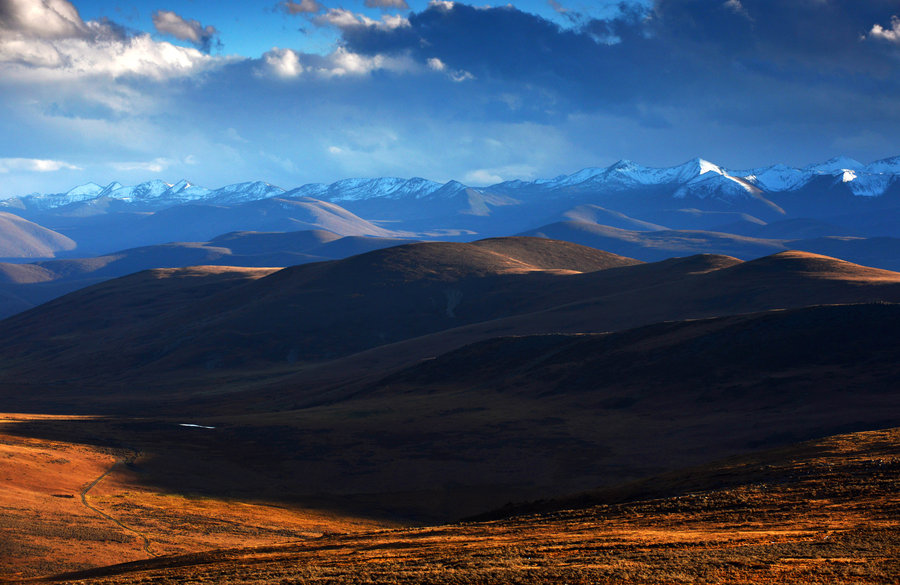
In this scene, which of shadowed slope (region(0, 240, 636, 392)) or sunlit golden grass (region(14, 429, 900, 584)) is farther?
shadowed slope (region(0, 240, 636, 392))

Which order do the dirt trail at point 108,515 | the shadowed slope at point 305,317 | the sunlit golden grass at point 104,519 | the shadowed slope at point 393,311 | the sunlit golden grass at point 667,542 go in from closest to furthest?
the sunlit golden grass at point 667,542, the sunlit golden grass at point 104,519, the dirt trail at point 108,515, the shadowed slope at point 393,311, the shadowed slope at point 305,317

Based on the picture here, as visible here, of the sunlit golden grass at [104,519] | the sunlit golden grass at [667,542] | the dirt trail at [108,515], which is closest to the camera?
the sunlit golden grass at [667,542]

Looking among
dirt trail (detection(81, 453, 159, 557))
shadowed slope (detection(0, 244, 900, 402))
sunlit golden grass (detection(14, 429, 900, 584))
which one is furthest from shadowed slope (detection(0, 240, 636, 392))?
sunlit golden grass (detection(14, 429, 900, 584))

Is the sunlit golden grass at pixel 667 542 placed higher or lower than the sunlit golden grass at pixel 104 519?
higher

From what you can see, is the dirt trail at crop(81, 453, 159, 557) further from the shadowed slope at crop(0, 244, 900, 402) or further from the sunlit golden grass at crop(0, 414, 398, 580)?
the shadowed slope at crop(0, 244, 900, 402)

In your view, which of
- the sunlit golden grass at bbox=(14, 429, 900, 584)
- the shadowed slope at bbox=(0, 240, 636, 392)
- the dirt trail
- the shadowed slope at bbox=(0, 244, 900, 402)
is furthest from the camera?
the shadowed slope at bbox=(0, 240, 636, 392)

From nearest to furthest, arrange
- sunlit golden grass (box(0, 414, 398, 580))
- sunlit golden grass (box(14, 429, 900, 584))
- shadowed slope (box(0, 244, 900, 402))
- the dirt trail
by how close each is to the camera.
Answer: sunlit golden grass (box(14, 429, 900, 584)) → sunlit golden grass (box(0, 414, 398, 580)) → the dirt trail → shadowed slope (box(0, 244, 900, 402))

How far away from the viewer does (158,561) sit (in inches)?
1330

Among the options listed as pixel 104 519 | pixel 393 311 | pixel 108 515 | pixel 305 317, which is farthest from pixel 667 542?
pixel 393 311

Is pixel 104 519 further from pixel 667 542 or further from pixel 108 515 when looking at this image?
pixel 667 542

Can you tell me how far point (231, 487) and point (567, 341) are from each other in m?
51.9

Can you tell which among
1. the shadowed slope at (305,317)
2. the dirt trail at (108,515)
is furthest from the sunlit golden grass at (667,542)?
the shadowed slope at (305,317)

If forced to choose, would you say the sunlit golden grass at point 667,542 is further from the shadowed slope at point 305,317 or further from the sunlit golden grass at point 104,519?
the shadowed slope at point 305,317

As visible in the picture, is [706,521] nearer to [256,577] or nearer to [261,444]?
[256,577]
